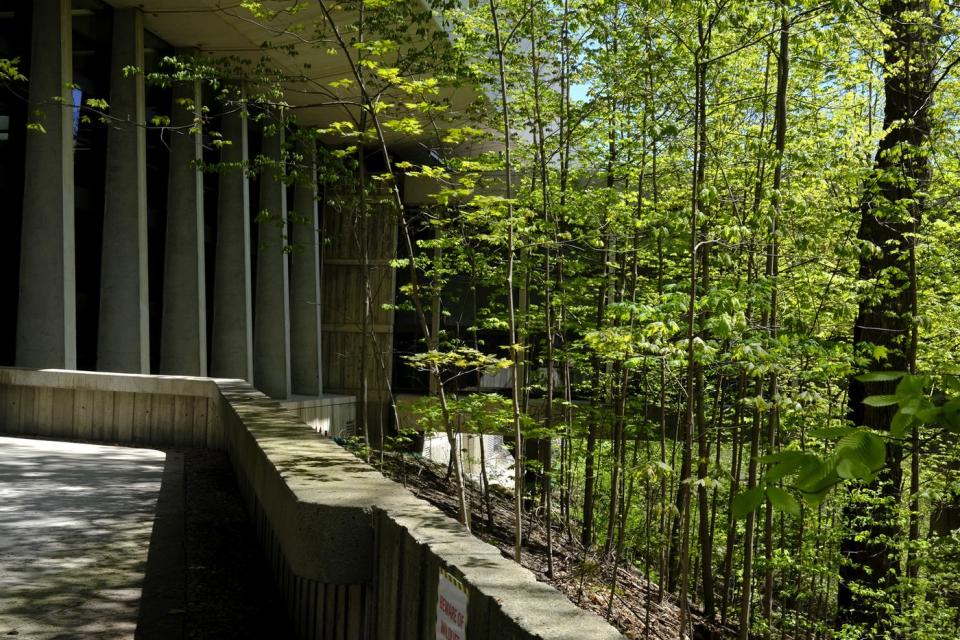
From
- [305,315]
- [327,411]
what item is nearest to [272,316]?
[305,315]

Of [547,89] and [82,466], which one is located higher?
[547,89]

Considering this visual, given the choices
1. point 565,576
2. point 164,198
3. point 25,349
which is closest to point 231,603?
point 565,576

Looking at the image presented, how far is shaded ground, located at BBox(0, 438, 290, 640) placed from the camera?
421cm

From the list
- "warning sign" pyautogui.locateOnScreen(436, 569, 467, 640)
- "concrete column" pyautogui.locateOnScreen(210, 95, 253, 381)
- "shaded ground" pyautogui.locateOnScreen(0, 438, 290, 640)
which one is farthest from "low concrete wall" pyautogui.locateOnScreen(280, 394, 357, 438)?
"warning sign" pyautogui.locateOnScreen(436, 569, 467, 640)

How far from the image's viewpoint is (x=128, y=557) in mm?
5250

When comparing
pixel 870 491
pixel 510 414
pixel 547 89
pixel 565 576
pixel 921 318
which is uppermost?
pixel 547 89

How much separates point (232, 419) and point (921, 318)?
5.84 m

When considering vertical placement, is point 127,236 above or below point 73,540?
above

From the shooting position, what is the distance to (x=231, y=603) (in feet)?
15.2

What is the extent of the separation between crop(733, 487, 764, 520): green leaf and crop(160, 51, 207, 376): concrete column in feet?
58.0

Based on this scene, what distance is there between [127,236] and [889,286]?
12.9 meters

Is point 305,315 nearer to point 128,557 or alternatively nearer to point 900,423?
point 128,557

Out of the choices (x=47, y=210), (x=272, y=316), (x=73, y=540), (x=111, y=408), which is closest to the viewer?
(x=73, y=540)

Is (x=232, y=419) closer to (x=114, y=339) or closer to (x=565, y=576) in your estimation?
(x=565, y=576)
